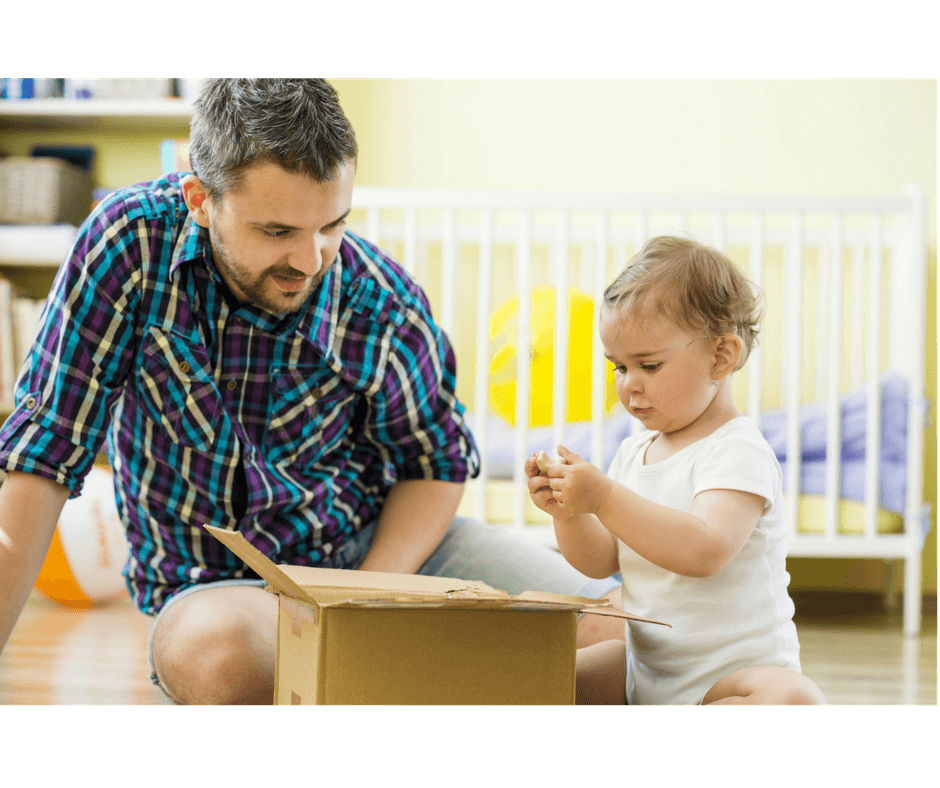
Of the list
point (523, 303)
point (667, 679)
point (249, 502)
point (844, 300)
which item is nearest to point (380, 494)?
point (249, 502)

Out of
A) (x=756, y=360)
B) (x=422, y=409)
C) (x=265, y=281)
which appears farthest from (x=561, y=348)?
(x=265, y=281)

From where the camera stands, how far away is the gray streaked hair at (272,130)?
798 millimetres

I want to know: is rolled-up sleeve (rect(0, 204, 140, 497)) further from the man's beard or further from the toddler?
the toddler

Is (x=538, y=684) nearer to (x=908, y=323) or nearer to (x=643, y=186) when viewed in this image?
(x=908, y=323)

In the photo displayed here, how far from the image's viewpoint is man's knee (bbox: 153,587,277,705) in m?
0.85

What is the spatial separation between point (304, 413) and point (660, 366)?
0.41m

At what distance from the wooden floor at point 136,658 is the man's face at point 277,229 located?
57cm

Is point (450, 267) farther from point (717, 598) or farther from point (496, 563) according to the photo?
point (717, 598)

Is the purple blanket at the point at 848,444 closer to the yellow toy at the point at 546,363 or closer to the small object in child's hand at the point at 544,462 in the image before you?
the yellow toy at the point at 546,363

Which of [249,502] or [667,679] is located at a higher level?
[249,502]
